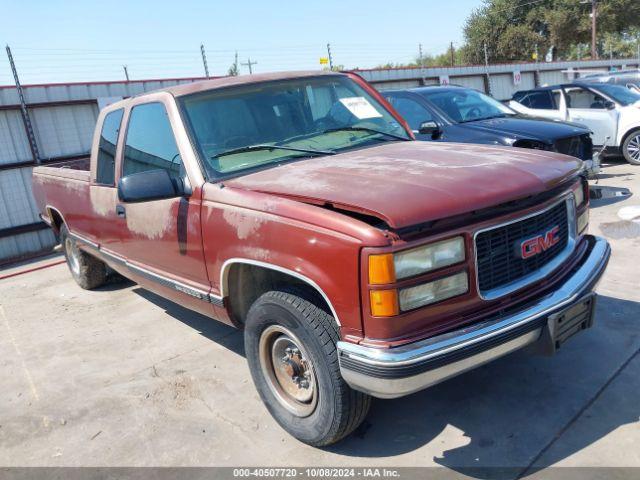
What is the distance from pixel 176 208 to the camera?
353 centimetres

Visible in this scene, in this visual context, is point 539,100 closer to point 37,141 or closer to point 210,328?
point 210,328

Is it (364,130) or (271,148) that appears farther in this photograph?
(364,130)

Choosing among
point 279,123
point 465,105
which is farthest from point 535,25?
point 279,123

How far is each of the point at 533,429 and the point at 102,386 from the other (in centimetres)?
293

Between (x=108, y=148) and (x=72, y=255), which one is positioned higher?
(x=108, y=148)

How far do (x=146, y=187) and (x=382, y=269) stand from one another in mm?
1651

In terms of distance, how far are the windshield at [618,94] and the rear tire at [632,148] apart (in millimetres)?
651

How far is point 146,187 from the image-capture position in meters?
3.29

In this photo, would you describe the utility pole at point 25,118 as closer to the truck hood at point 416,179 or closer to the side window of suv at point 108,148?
the side window of suv at point 108,148

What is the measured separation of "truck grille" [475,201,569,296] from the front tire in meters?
0.76

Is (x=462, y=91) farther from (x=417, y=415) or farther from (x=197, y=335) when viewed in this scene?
(x=417, y=415)

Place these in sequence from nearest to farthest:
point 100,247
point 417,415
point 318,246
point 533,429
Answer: point 318,246 < point 533,429 < point 417,415 < point 100,247

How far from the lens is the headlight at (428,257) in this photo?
7.82 ft

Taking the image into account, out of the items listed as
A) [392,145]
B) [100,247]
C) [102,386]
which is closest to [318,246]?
[392,145]
